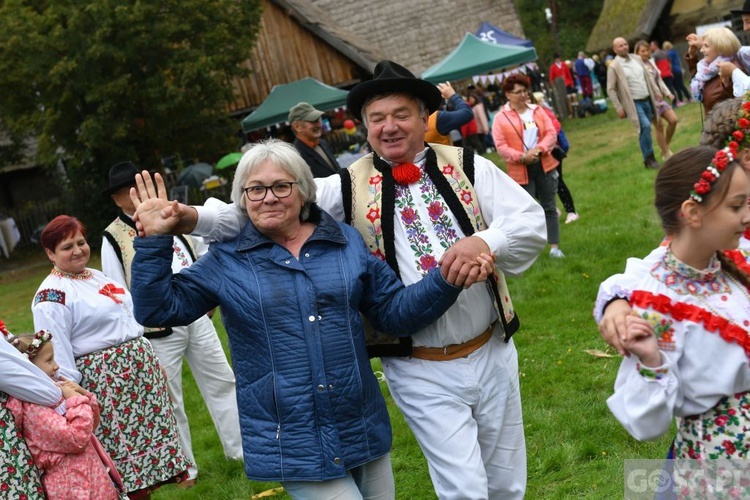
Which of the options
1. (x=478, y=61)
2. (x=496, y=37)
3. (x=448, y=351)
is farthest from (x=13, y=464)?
(x=496, y=37)

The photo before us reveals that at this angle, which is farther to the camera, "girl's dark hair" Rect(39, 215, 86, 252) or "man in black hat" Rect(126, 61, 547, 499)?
"girl's dark hair" Rect(39, 215, 86, 252)

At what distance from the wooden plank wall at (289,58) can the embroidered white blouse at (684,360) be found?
26055mm

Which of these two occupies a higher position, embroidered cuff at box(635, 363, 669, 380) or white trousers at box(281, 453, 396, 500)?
embroidered cuff at box(635, 363, 669, 380)

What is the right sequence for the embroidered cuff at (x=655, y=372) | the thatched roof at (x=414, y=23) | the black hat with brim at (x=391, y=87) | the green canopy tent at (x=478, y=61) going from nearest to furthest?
the embroidered cuff at (x=655, y=372) → the black hat with brim at (x=391, y=87) → the green canopy tent at (x=478, y=61) → the thatched roof at (x=414, y=23)

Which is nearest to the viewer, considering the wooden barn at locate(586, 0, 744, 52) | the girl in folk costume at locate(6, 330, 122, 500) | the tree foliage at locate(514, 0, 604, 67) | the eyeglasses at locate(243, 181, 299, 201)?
the eyeglasses at locate(243, 181, 299, 201)

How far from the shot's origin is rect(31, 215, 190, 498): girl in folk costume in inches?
227

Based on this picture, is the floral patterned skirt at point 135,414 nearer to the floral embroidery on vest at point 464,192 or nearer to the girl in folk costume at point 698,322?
the floral embroidery on vest at point 464,192

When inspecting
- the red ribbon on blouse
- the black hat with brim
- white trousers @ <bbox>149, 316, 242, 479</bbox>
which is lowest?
white trousers @ <bbox>149, 316, 242, 479</bbox>


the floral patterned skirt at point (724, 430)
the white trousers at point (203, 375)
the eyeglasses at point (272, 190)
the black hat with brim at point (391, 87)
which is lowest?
the white trousers at point (203, 375)

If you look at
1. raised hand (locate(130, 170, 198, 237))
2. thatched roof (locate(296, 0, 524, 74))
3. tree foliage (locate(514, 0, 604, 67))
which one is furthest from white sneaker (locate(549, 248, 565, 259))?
tree foliage (locate(514, 0, 604, 67))

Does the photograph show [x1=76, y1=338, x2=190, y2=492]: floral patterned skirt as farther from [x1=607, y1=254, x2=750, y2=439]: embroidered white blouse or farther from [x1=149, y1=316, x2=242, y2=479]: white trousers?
[x1=607, y1=254, x2=750, y2=439]: embroidered white blouse

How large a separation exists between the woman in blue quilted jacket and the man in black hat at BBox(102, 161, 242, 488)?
2.68 meters

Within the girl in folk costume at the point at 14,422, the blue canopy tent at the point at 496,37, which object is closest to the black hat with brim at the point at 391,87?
the girl in folk costume at the point at 14,422

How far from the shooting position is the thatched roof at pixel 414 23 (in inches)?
1234
